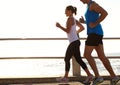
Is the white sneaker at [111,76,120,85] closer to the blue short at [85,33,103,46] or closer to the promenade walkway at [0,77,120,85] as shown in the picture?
the blue short at [85,33,103,46]

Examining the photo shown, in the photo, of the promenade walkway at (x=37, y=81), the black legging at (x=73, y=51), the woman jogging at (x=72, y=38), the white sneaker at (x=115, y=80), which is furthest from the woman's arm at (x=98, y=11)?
the promenade walkway at (x=37, y=81)

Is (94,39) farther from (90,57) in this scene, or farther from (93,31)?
(90,57)

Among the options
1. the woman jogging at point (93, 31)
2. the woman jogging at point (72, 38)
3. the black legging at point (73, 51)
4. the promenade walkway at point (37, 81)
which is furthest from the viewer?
the promenade walkway at point (37, 81)

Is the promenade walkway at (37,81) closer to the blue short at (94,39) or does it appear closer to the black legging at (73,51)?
the black legging at (73,51)

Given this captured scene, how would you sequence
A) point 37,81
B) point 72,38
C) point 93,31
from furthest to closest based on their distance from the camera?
1. point 37,81
2. point 72,38
3. point 93,31

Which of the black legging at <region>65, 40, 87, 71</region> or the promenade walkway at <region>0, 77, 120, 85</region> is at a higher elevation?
the black legging at <region>65, 40, 87, 71</region>

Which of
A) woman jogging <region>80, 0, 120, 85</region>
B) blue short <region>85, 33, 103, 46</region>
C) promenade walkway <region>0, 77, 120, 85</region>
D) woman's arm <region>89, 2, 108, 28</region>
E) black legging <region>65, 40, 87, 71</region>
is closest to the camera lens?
woman's arm <region>89, 2, 108, 28</region>

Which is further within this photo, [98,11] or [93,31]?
[93,31]

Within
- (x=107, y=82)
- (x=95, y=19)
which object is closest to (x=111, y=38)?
(x=107, y=82)

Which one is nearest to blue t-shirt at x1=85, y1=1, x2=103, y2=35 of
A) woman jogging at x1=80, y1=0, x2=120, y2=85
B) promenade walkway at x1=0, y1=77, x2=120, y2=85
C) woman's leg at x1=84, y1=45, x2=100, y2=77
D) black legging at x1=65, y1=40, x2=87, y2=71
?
woman jogging at x1=80, y1=0, x2=120, y2=85

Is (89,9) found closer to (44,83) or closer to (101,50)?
(101,50)

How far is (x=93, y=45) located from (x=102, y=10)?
26.6 inches

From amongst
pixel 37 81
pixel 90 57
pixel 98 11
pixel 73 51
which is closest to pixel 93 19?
pixel 98 11

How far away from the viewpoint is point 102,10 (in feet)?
24.7
